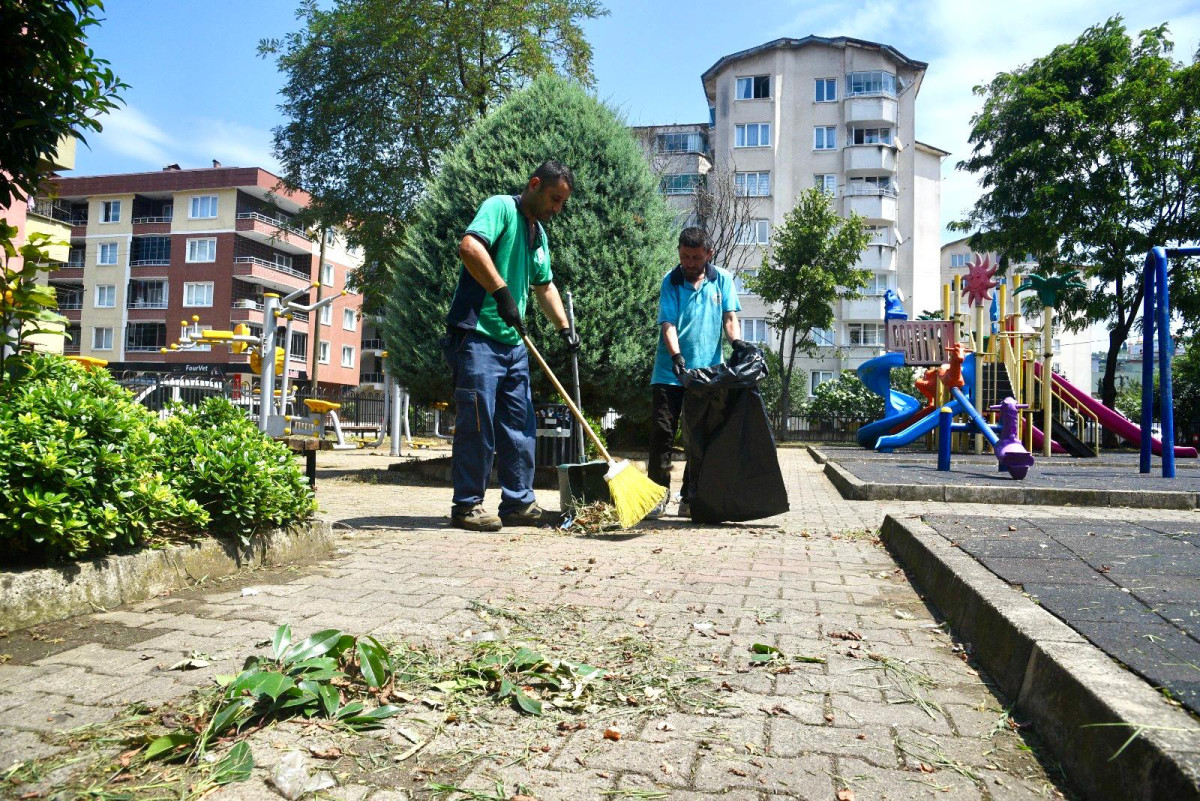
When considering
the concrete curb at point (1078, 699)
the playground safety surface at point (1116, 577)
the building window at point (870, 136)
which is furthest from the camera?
the building window at point (870, 136)

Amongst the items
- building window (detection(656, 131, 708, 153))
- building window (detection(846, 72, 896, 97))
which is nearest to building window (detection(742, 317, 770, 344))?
building window (detection(656, 131, 708, 153))

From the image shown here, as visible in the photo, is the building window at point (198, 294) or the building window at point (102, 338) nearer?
the building window at point (198, 294)

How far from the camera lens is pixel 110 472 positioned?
313cm

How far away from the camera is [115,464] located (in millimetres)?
3127

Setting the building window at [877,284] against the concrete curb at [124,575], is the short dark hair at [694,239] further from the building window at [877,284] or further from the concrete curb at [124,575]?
the building window at [877,284]

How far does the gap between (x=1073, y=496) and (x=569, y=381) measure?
16.4 ft

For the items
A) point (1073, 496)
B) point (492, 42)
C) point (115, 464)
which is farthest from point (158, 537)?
point (492, 42)

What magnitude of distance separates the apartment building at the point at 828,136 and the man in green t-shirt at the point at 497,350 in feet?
141

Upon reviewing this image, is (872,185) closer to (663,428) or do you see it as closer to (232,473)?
(663,428)

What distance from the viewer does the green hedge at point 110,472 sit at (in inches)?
112

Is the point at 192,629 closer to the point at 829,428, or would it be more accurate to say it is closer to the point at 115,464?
the point at 115,464

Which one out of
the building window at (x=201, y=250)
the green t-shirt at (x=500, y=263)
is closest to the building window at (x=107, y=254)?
the building window at (x=201, y=250)

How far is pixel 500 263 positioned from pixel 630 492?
67.2 inches

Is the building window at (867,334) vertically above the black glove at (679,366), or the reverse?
the building window at (867,334)
